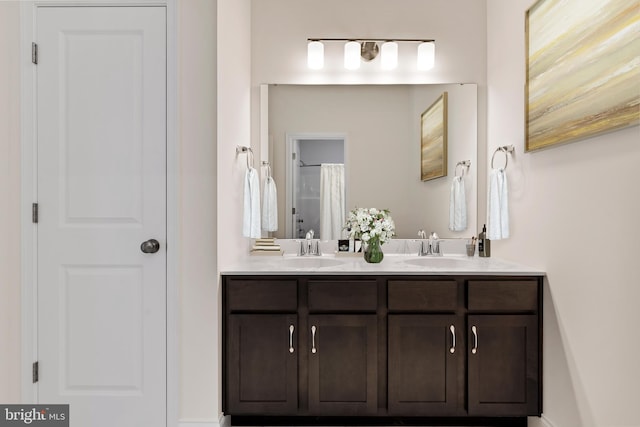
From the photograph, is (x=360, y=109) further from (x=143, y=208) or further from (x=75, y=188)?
(x=75, y=188)

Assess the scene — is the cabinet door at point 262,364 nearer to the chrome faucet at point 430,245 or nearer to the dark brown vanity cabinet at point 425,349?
the dark brown vanity cabinet at point 425,349

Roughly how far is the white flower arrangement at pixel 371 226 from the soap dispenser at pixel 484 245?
0.61 metres

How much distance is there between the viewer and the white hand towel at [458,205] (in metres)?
2.62

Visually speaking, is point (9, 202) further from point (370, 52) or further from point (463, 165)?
point (463, 165)

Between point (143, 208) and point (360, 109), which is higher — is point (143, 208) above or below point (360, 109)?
below

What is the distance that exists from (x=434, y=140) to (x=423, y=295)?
3.80ft

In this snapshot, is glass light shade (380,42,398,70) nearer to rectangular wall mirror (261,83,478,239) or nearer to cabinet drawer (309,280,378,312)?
rectangular wall mirror (261,83,478,239)

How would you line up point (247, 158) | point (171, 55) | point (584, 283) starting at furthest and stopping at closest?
point (247, 158) < point (171, 55) < point (584, 283)

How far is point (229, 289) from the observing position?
6.50ft

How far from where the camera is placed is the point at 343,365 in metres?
1.98

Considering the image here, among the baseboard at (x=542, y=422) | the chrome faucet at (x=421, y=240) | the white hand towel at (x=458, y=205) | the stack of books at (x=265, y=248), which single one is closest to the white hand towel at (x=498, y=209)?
the white hand towel at (x=458, y=205)

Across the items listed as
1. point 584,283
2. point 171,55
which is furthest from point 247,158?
point 584,283

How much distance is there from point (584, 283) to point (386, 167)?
1367mm

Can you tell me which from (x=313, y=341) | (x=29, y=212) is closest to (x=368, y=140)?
(x=313, y=341)
